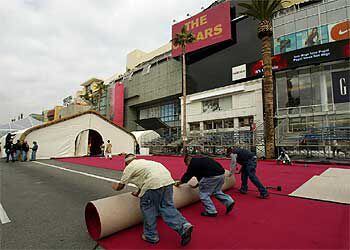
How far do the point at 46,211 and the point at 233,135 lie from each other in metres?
21.3

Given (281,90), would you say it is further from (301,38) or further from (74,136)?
(74,136)

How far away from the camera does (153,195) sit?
3.31 meters

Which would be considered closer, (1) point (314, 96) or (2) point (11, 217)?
(2) point (11, 217)

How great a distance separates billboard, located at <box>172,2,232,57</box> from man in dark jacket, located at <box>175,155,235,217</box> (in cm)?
2943

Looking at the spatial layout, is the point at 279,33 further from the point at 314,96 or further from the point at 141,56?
the point at 141,56

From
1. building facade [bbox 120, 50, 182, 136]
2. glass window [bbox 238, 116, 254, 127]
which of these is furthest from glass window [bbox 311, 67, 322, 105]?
building facade [bbox 120, 50, 182, 136]

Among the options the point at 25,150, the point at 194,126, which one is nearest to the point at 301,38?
the point at 194,126

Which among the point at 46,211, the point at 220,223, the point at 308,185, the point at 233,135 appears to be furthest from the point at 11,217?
the point at 233,135

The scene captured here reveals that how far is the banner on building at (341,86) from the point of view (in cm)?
2031

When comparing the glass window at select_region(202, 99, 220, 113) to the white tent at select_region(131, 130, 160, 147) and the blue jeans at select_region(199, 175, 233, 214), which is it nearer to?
the white tent at select_region(131, 130, 160, 147)

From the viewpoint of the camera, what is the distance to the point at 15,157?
19.2 m

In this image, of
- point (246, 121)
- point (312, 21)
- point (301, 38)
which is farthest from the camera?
point (246, 121)

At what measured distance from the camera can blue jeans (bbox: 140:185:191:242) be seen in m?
3.18

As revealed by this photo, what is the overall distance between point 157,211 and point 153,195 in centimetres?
31
